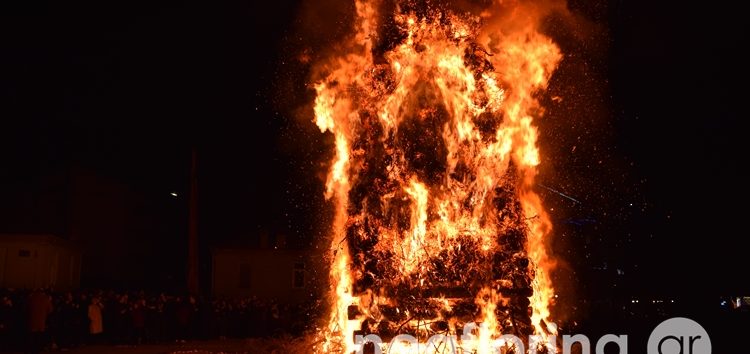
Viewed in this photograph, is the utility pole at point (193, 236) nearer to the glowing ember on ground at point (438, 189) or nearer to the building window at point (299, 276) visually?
the building window at point (299, 276)

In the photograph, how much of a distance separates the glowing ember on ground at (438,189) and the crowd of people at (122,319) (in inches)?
337

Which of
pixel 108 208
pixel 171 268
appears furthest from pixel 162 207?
pixel 108 208

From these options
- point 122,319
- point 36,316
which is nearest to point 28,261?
point 122,319

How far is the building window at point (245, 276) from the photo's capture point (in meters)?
29.9

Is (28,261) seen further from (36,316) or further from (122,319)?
(36,316)

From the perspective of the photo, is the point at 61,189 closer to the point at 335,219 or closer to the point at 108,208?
the point at 108,208

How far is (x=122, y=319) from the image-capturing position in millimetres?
16172

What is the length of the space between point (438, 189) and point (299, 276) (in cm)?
2355

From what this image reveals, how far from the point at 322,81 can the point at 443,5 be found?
2.17m

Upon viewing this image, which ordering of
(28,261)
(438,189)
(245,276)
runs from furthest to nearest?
1. (245,276)
2. (28,261)
3. (438,189)

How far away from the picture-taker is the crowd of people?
14021mm

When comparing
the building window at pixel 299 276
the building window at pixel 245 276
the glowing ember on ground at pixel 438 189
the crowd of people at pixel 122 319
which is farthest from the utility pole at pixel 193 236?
the glowing ember on ground at pixel 438 189

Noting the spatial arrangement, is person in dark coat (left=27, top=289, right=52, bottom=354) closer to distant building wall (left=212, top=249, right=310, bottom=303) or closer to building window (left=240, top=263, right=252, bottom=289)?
distant building wall (left=212, top=249, right=310, bottom=303)

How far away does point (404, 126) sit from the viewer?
8531 mm
